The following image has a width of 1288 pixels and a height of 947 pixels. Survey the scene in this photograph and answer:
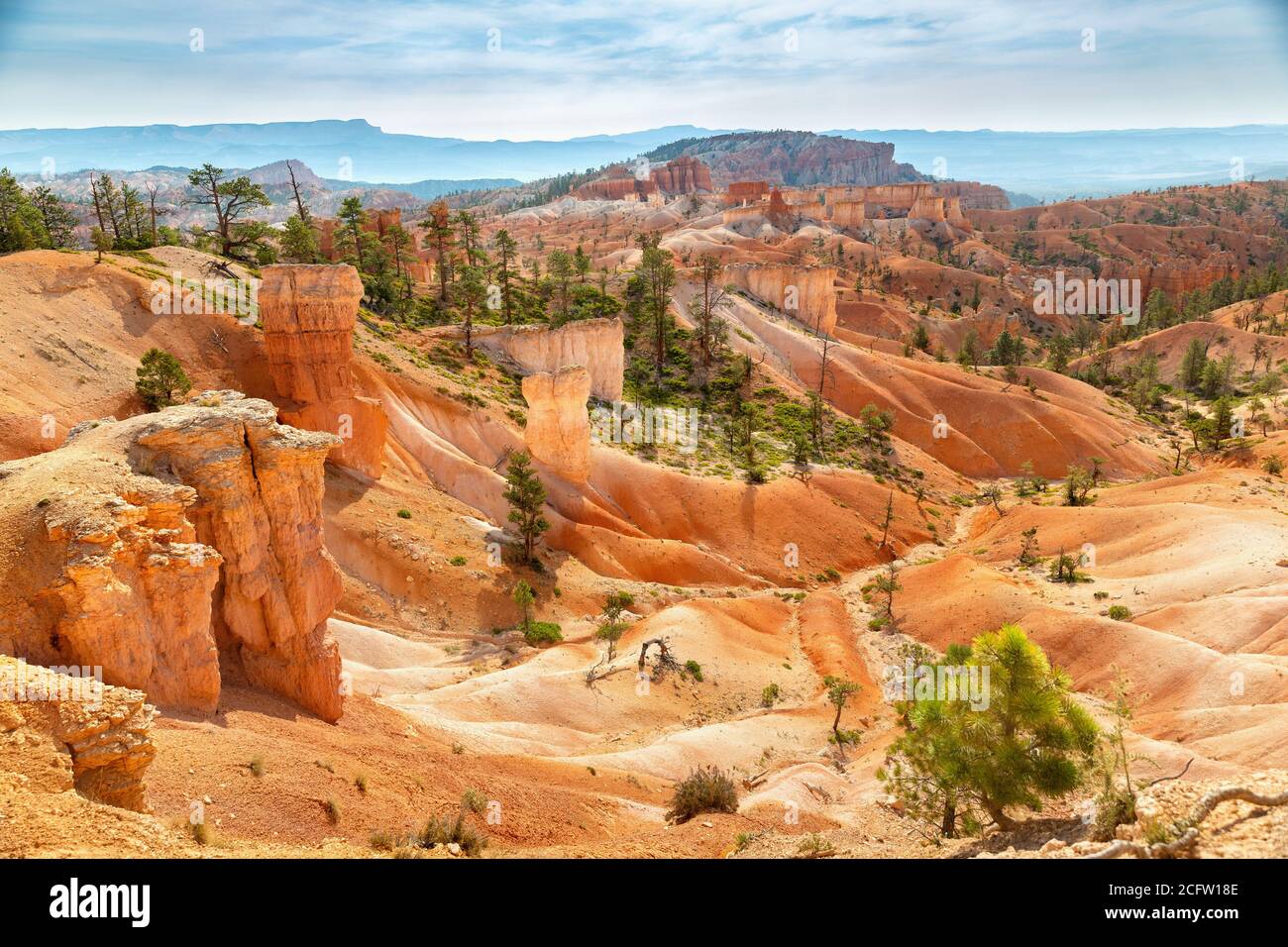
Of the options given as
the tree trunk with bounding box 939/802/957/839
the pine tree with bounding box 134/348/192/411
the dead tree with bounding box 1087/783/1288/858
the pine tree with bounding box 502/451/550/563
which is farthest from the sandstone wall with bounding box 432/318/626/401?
the dead tree with bounding box 1087/783/1288/858

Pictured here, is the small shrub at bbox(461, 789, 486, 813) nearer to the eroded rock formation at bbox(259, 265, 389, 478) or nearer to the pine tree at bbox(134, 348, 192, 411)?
the pine tree at bbox(134, 348, 192, 411)

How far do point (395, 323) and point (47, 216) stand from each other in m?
30.9

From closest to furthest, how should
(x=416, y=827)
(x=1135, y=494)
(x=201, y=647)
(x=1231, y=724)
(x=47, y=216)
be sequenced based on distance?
(x=416, y=827)
(x=201, y=647)
(x=1231, y=724)
(x=1135, y=494)
(x=47, y=216)

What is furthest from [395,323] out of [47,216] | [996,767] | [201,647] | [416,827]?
[996,767]

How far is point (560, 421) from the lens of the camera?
4434 centimetres

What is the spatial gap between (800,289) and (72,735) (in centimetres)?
7865

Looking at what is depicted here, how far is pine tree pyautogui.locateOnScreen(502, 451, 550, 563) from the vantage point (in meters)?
36.9

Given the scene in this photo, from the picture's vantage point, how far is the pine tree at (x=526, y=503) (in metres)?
36.9

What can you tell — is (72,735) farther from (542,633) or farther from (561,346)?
(561,346)

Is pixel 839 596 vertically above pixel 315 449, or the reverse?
pixel 315 449

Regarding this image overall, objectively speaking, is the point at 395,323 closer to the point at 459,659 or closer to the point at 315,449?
the point at 459,659

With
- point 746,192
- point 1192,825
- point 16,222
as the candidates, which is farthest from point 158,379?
point 746,192

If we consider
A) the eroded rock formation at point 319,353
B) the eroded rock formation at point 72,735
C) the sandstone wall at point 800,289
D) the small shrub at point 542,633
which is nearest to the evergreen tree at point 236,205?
the eroded rock formation at point 319,353
